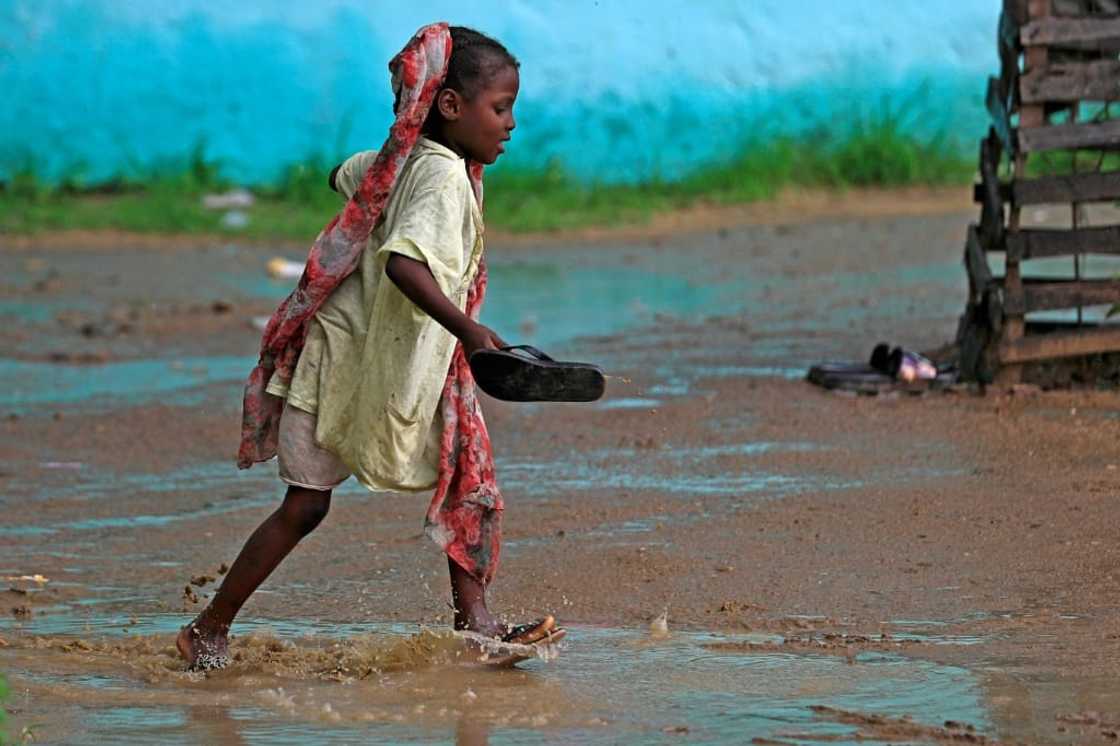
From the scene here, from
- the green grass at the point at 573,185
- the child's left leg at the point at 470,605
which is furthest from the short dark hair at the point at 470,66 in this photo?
the green grass at the point at 573,185

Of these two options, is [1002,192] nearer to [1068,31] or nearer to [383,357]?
[1068,31]

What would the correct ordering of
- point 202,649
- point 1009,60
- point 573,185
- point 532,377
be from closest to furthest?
point 532,377
point 202,649
point 1009,60
point 573,185

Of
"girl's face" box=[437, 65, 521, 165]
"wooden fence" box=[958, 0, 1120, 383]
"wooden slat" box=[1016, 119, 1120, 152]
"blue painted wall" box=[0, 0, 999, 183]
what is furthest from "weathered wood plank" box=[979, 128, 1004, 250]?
"blue painted wall" box=[0, 0, 999, 183]

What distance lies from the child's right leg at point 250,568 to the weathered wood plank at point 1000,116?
405 centimetres

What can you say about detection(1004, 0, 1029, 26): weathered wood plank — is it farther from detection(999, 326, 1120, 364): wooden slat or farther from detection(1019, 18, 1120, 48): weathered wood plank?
detection(999, 326, 1120, 364): wooden slat

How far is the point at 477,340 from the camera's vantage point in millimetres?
3785

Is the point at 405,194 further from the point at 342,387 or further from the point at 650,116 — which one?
the point at 650,116

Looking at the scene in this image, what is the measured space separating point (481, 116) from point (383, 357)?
23.3 inches

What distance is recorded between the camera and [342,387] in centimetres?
410

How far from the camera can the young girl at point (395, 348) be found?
13.1ft

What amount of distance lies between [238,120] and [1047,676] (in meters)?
11.7

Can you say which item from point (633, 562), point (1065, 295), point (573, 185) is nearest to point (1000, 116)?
point (1065, 295)

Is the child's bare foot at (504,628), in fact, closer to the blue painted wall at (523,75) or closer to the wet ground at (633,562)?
the wet ground at (633,562)

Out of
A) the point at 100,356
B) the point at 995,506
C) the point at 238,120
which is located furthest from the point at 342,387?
the point at 238,120
